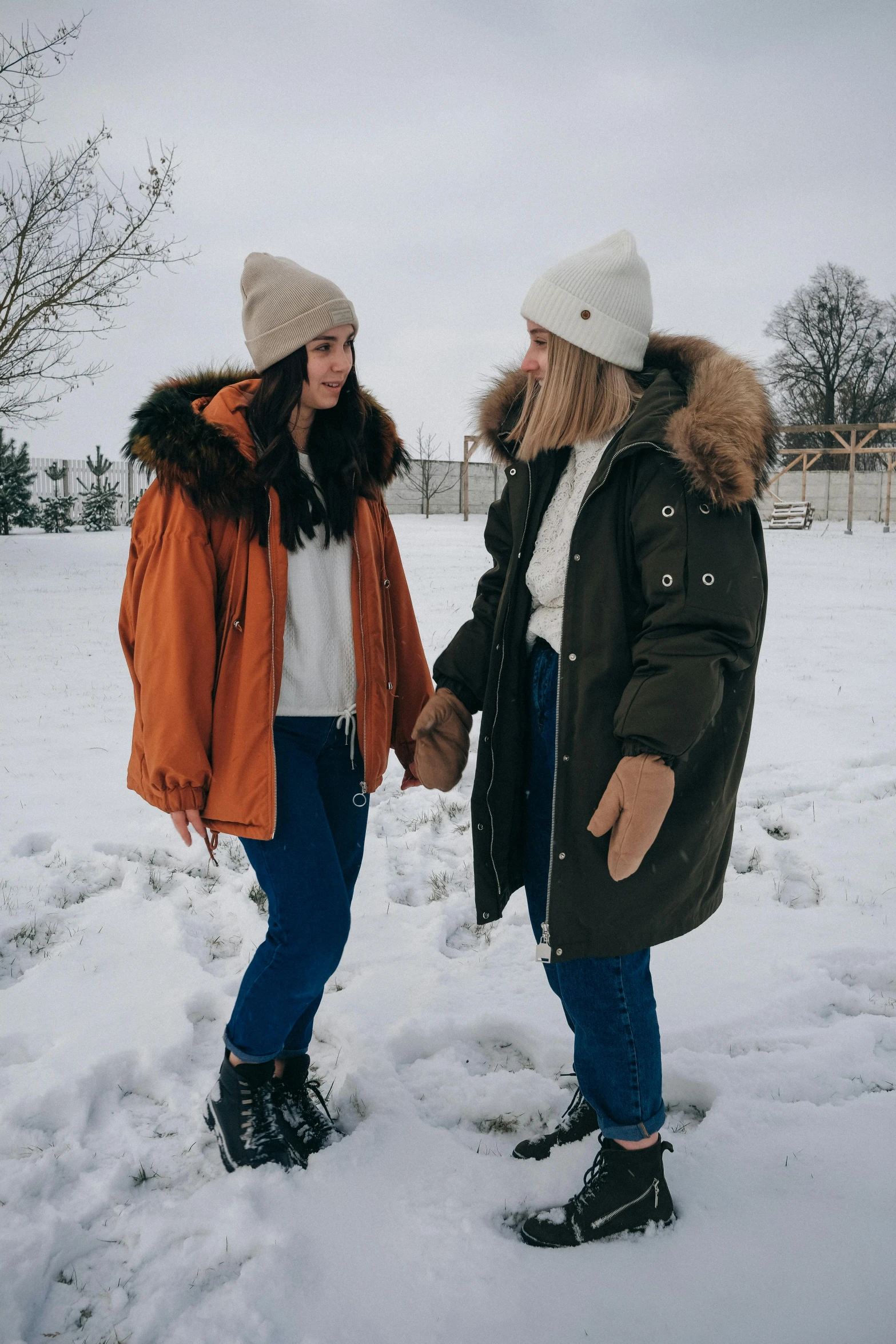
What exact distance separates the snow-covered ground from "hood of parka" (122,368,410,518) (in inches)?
63.7

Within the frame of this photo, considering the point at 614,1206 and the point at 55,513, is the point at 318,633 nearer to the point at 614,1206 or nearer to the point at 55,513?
the point at 614,1206

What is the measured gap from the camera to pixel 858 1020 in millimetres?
2762

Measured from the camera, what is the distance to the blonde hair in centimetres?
199

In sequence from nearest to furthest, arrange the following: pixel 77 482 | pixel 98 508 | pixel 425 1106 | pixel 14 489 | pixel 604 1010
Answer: pixel 604 1010 < pixel 425 1106 < pixel 14 489 < pixel 98 508 < pixel 77 482

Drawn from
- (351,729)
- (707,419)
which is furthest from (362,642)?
(707,419)

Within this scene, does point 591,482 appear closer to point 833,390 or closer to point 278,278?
point 278,278

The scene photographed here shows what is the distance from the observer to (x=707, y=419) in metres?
1.76

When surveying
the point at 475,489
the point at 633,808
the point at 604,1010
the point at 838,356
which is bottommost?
the point at 604,1010

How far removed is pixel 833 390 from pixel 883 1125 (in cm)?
4724

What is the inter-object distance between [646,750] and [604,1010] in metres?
0.64

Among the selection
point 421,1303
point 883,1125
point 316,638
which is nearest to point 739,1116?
point 883,1125

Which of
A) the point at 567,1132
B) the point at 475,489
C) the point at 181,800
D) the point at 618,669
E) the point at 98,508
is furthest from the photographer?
the point at 475,489

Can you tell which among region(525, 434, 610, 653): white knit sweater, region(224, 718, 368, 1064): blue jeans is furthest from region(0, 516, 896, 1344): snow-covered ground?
region(525, 434, 610, 653): white knit sweater

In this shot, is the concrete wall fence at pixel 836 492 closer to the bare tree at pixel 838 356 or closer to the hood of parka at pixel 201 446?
the bare tree at pixel 838 356
